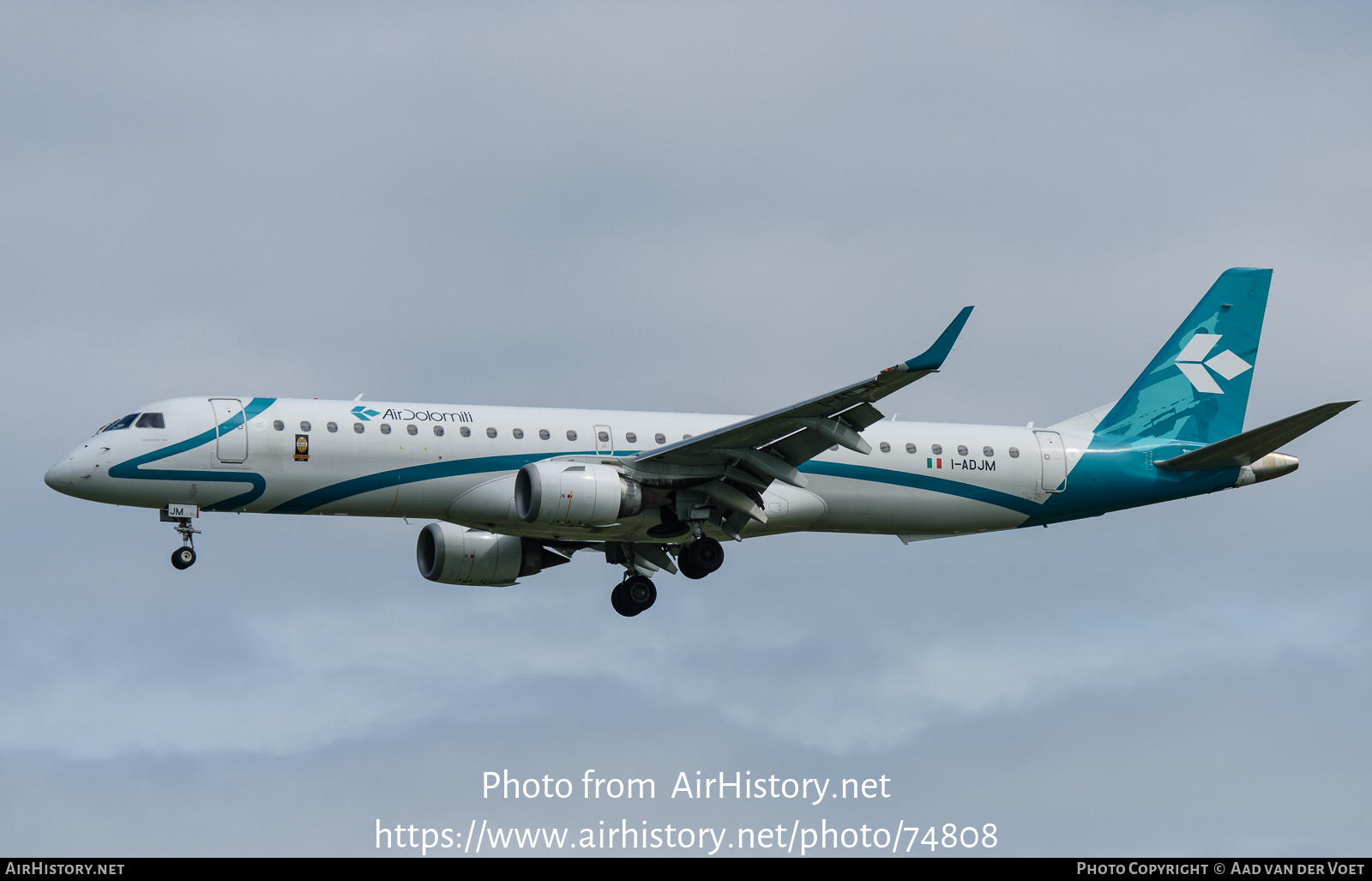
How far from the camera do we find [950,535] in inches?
1673

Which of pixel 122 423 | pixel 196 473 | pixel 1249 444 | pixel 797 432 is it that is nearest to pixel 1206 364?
pixel 1249 444

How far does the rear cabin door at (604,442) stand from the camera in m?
39.3

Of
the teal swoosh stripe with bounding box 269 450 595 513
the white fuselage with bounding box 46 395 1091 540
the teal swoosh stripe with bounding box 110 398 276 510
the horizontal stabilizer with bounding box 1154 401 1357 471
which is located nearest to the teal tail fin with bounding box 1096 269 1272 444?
the horizontal stabilizer with bounding box 1154 401 1357 471

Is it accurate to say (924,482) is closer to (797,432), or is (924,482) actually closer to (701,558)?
(797,432)

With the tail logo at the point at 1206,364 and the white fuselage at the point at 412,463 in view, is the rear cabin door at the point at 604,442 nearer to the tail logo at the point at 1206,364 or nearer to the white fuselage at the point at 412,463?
the white fuselage at the point at 412,463

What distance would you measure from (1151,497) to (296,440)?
20.8 metres

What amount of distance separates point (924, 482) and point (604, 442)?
7.74 meters

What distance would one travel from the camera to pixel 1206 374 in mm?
45938

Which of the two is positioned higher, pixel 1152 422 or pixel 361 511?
pixel 1152 422

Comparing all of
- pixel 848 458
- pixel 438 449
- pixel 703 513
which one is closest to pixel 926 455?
pixel 848 458

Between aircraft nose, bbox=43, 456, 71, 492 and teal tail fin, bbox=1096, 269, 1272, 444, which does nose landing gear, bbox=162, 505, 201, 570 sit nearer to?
aircraft nose, bbox=43, 456, 71, 492

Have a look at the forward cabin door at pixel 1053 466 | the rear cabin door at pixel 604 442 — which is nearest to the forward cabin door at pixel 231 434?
the rear cabin door at pixel 604 442

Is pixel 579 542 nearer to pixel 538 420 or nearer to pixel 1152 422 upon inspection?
pixel 538 420

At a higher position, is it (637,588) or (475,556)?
(475,556)
